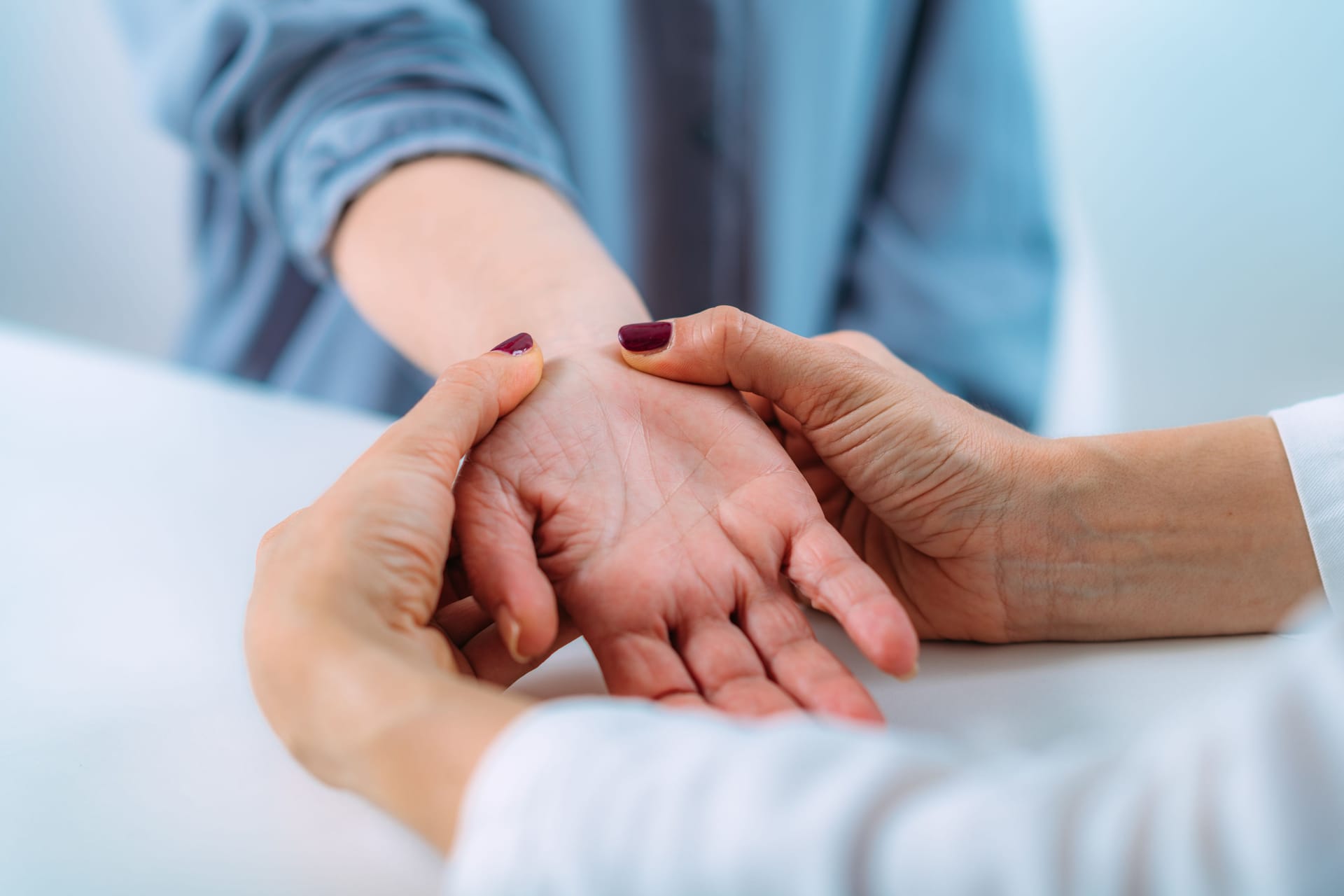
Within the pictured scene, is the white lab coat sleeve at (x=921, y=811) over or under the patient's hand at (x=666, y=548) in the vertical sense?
over

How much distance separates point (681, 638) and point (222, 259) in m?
0.92

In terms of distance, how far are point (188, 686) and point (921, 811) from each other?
46 centimetres

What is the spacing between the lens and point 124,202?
1.55 metres

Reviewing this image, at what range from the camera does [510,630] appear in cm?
44

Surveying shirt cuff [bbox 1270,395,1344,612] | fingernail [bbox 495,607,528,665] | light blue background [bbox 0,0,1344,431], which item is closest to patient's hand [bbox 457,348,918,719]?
fingernail [bbox 495,607,528,665]

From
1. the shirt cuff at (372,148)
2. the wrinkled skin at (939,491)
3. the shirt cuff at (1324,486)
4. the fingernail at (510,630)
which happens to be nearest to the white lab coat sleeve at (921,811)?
the fingernail at (510,630)

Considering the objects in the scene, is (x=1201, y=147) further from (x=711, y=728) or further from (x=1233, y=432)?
(x=711, y=728)

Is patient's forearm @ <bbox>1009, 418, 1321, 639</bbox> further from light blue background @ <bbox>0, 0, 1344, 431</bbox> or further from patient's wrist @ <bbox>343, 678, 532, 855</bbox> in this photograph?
light blue background @ <bbox>0, 0, 1344, 431</bbox>

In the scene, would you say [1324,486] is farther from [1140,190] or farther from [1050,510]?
[1140,190]

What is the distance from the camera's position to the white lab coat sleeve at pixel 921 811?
0.25 m

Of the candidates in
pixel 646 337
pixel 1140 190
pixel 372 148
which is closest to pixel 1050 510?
pixel 646 337

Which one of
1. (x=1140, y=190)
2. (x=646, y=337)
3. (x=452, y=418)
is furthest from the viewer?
(x=1140, y=190)

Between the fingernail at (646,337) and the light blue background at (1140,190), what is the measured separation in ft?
3.11

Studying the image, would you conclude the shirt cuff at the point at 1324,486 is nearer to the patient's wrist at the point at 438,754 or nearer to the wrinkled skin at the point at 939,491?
the wrinkled skin at the point at 939,491
